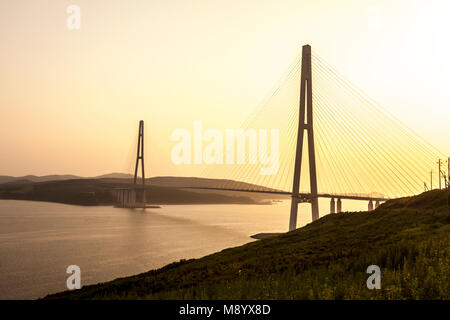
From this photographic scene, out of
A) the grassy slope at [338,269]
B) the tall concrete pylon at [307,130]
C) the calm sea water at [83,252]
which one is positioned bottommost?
the calm sea water at [83,252]

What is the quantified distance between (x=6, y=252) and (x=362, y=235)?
41.4m

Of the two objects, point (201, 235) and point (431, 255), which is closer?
point (431, 255)

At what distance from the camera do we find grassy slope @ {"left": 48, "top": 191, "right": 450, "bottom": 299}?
8.21 metres

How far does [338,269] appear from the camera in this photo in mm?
11414

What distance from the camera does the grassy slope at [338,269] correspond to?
8211 mm

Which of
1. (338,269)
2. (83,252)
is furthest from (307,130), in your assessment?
(338,269)

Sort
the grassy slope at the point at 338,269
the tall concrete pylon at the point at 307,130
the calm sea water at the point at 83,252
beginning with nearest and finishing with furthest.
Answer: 1. the grassy slope at the point at 338,269
2. the calm sea water at the point at 83,252
3. the tall concrete pylon at the point at 307,130

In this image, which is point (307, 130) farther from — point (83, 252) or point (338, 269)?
point (338, 269)

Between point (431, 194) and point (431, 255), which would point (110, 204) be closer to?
point (431, 194)

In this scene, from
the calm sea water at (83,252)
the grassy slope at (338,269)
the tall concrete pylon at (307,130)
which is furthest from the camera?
the tall concrete pylon at (307,130)
